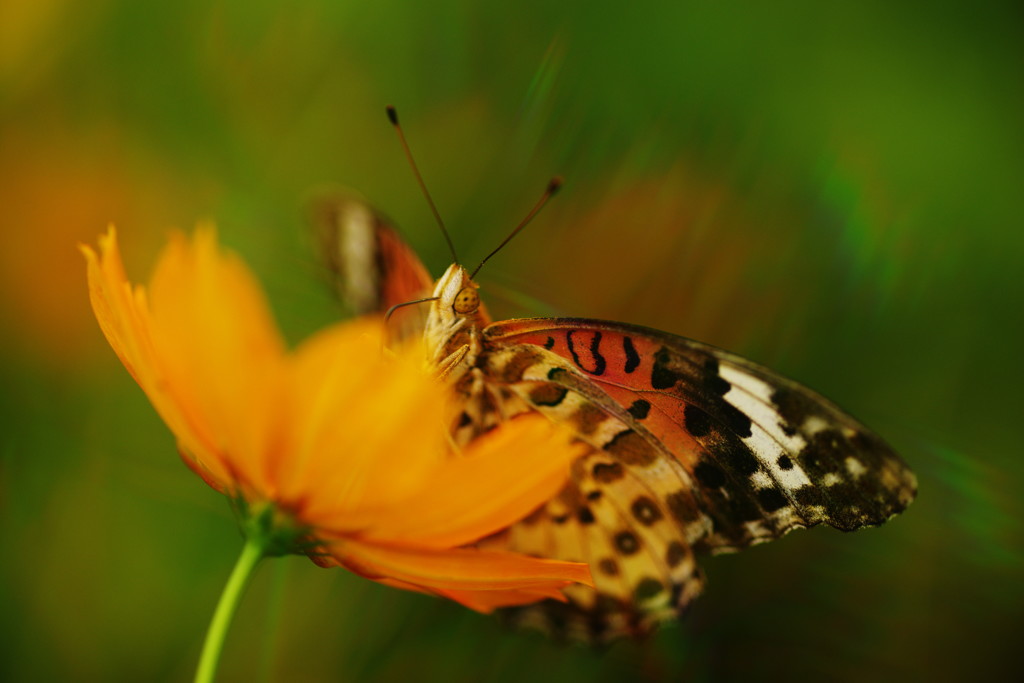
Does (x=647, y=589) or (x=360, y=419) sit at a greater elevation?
(x=360, y=419)

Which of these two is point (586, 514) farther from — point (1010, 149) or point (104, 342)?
point (1010, 149)

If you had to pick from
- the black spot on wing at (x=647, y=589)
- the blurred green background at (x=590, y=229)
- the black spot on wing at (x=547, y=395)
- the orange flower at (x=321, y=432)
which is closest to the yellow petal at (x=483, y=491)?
the orange flower at (x=321, y=432)

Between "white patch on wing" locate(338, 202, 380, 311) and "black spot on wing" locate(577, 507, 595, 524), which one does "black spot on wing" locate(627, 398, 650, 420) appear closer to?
"black spot on wing" locate(577, 507, 595, 524)

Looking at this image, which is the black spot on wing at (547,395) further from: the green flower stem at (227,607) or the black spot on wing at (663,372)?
the green flower stem at (227,607)

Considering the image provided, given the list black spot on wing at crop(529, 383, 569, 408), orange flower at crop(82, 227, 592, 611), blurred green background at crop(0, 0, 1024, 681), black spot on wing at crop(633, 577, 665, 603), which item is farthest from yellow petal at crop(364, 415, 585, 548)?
blurred green background at crop(0, 0, 1024, 681)

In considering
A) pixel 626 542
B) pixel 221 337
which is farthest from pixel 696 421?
pixel 221 337

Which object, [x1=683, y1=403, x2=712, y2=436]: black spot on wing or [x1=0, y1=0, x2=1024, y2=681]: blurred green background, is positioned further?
[x1=0, y1=0, x2=1024, y2=681]: blurred green background

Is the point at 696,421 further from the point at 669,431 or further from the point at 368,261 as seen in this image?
the point at 368,261
